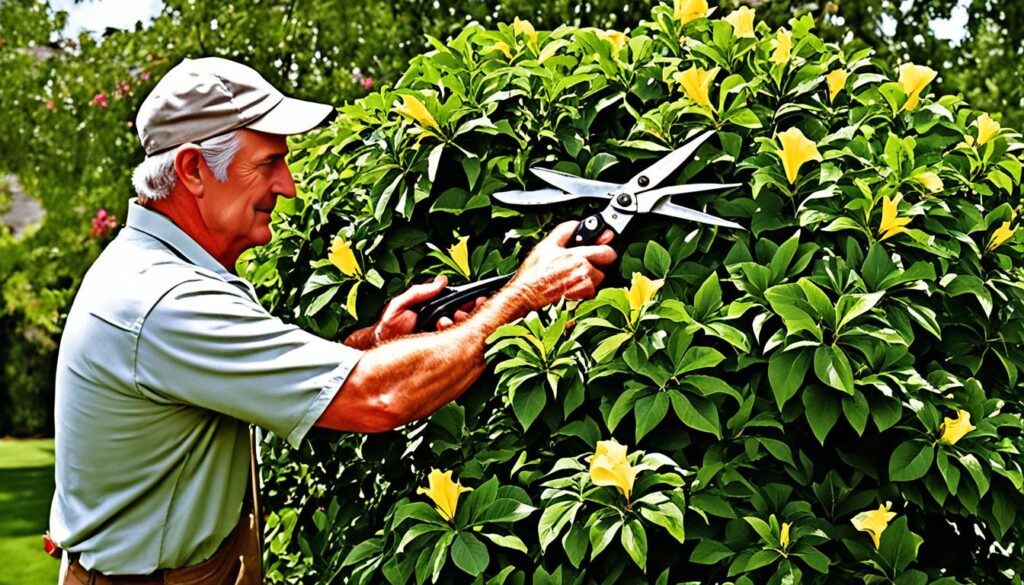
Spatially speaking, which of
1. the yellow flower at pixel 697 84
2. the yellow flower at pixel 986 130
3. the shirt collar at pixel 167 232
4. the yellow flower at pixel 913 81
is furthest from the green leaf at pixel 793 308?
the shirt collar at pixel 167 232

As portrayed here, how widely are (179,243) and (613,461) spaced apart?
1153mm

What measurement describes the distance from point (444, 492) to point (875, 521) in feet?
2.80

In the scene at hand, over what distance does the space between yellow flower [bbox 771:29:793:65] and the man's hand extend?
930mm

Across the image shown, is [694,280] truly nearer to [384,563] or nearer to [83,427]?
[384,563]

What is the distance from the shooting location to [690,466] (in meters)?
2.30

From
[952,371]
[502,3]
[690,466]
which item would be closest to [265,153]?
[690,466]

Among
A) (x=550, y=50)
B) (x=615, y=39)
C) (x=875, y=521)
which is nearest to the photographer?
(x=875, y=521)

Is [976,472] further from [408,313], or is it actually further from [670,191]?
[408,313]

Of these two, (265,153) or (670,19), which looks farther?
(670,19)

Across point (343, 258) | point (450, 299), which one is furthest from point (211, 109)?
point (450, 299)

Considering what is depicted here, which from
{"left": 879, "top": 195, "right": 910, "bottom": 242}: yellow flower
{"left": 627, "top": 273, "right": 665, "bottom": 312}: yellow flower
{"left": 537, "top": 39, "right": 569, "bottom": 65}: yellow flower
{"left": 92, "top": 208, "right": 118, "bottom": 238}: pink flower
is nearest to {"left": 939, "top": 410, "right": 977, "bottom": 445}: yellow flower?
{"left": 879, "top": 195, "right": 910, "bottom": 242}: yellow flower

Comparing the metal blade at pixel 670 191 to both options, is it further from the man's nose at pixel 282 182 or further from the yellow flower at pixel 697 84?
the man's nose at pixel 282 182

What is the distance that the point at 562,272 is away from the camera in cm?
244


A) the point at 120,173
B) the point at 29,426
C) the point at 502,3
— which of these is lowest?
the point at 29,426
